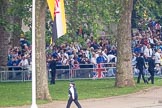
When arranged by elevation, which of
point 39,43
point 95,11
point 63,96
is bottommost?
point 63,96

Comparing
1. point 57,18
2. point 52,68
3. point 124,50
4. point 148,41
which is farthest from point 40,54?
point 148,41

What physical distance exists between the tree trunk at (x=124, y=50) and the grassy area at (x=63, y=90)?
0.61 metres

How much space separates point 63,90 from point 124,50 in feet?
13.5

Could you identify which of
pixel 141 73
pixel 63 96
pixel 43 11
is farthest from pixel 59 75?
pixel 43 11

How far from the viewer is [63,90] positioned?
32.6 metres

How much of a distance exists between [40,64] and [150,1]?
1068 centimetres

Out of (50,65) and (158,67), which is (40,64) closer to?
(50,65)

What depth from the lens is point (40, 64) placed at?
89.9ft

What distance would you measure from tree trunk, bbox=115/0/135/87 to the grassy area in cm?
61

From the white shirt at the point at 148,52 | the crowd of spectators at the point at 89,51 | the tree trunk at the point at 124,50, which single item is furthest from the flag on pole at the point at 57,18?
the white shirt at the point at 148,52

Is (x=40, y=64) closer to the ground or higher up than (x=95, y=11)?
closer to the ground

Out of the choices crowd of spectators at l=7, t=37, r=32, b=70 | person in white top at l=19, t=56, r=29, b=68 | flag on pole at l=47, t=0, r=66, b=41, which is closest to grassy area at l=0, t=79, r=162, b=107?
person in white top at l=19, t=56, r=29, b=68

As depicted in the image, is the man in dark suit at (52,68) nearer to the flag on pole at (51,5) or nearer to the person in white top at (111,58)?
the person in white top at (111,58)

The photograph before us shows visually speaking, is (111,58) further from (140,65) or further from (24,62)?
(24,62)
